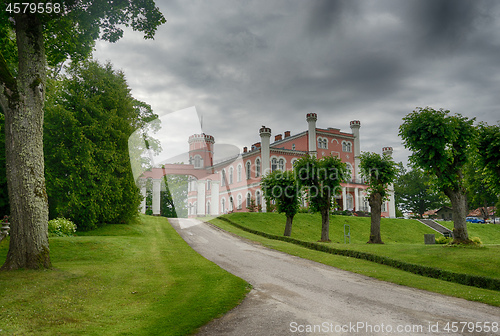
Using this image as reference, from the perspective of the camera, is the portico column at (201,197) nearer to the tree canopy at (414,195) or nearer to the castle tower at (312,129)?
the castle tower at (312,129)

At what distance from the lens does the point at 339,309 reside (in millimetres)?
7547

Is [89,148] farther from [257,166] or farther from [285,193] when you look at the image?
[257,166]

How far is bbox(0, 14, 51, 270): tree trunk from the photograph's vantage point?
11.0 metres

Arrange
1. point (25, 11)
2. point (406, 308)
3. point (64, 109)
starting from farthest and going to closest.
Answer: point (64, 109) < point (25, 11) < point (406, 308)

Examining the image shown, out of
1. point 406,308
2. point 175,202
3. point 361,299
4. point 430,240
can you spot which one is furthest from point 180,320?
point 175,202

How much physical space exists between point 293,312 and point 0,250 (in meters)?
14.7

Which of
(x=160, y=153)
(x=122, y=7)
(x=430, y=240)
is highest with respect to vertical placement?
(x=122, y=7)

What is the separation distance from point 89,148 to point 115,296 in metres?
17.1

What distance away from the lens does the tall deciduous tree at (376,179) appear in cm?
2394

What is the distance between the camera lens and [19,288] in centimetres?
893

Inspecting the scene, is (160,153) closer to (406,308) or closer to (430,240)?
(430,240)

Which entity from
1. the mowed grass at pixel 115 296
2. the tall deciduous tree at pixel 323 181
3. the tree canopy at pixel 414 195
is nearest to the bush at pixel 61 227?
the mowed grass at pixel 115 296

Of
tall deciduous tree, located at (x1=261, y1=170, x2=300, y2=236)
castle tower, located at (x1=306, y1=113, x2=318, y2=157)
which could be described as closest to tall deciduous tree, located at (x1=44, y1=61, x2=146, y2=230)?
tall deciduous tree, located at (x1=261, y1=170, x2=300, y2=236)

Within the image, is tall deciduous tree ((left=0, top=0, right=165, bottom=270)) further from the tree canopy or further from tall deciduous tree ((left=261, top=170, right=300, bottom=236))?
the tree canopy
